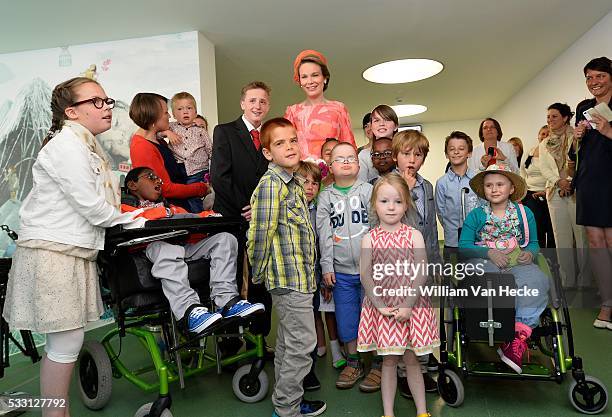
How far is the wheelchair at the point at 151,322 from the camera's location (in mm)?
1871

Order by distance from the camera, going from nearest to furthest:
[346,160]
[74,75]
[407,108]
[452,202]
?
[346,160], [452,202], [74,75], [407,108]

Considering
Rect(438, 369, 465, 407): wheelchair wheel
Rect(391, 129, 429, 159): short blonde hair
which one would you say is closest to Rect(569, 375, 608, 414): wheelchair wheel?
Rect(438, 369, 465, 407): wheelchair wheel

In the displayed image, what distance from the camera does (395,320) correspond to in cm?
187

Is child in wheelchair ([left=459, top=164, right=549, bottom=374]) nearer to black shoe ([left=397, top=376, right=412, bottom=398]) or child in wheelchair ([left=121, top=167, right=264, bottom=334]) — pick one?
black shoe ([left=397, top=376, right=412, bottom=398])

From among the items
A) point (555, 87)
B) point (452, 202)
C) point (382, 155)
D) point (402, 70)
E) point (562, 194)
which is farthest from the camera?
point (555, 87)

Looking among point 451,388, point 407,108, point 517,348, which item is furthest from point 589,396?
point 407,108

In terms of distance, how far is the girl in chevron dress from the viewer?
186cm

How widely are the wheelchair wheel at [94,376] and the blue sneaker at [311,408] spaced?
3.15 ft

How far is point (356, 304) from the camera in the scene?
2305 mm

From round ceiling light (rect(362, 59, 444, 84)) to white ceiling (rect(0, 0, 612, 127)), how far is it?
133 millimetres

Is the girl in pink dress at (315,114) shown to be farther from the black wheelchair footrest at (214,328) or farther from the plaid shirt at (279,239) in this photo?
the black wheelchair footrest at (214,328)

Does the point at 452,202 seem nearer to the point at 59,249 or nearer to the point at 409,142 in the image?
the point at 409,142

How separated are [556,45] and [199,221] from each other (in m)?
5.50

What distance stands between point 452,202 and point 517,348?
115cm
